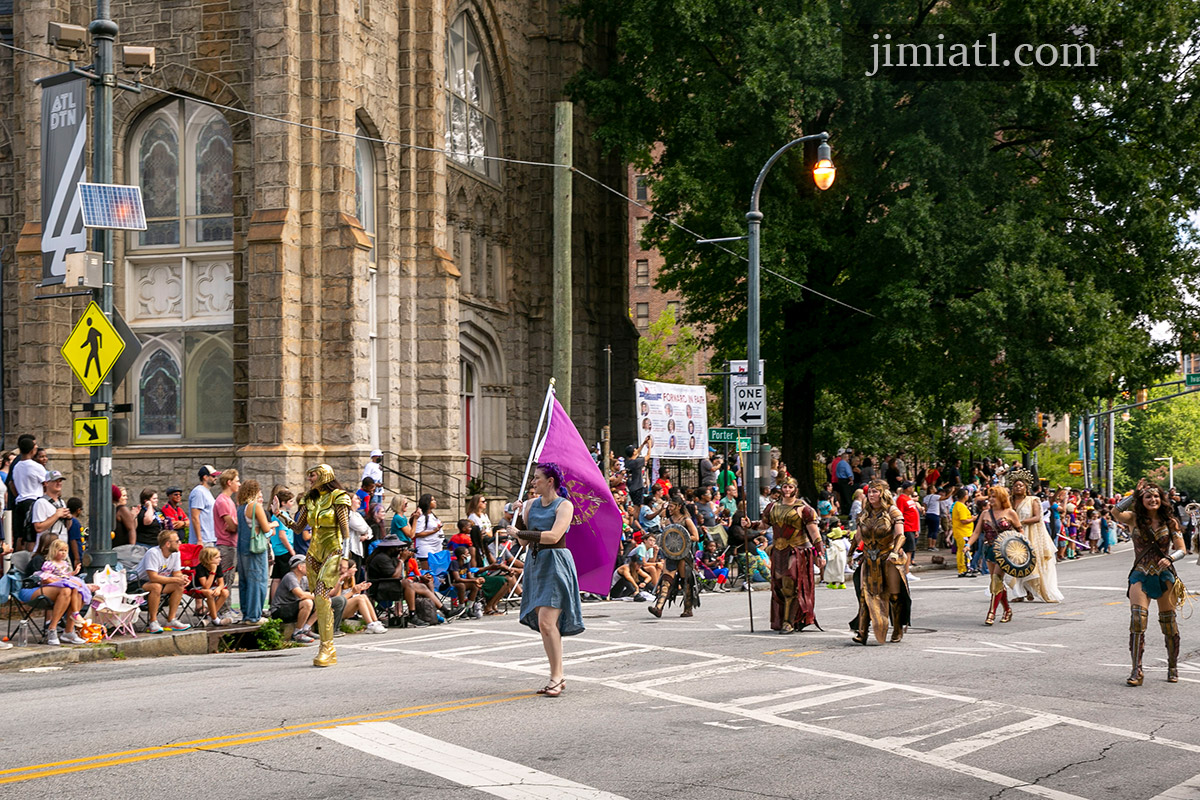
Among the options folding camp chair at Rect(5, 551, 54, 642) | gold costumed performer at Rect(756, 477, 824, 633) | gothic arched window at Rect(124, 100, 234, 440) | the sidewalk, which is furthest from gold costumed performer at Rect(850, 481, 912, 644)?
gothic arched window at Rect(124, 100, 234, 440)

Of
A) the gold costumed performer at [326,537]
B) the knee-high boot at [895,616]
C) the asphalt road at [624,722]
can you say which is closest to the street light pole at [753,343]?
the knee-high boot at [895,616]

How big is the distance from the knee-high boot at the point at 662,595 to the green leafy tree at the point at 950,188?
13.9 metres

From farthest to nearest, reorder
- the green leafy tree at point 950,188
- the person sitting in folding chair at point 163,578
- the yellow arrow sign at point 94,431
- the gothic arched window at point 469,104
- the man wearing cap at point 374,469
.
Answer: the gothic arched window at point 469,104, the green leafy tree at point 950,188, the man wearing cap at point 374,469, the yellow arrow sign at point 94,431, the person sitting in folding chair at point 163,578

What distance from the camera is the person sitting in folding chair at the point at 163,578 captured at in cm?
1441

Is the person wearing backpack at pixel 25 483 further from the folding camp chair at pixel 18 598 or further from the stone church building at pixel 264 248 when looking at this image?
the stone church building at pixel 264 248

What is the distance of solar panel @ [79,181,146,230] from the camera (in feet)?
48.9

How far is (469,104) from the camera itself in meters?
32.4

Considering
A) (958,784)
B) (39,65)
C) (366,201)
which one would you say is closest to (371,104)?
(366,201)

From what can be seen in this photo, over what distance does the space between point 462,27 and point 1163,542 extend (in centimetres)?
2494

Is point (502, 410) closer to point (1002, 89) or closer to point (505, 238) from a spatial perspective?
point (505, 238)

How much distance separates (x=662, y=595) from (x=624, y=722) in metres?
8.10

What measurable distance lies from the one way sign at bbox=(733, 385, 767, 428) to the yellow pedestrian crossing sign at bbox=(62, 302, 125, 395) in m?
12.4

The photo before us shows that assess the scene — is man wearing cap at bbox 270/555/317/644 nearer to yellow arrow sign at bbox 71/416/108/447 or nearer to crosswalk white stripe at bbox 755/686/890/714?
yellow arrow sign at bbox 71/416/108/447

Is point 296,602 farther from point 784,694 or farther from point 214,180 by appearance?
point 214,180
